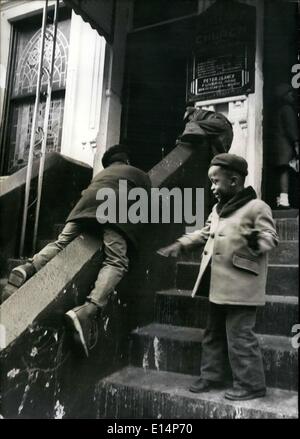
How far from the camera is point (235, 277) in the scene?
2.62 meters

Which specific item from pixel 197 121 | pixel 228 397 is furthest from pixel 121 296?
pixel 197 121

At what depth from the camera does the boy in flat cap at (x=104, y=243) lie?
2680 mm

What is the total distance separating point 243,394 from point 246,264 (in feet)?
2.62

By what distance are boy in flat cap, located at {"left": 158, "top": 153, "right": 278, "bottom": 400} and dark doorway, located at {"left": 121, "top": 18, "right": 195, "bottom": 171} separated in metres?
3.81

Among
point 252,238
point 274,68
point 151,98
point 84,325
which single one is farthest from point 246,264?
point 151,98

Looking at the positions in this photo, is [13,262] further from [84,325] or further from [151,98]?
[151,98]

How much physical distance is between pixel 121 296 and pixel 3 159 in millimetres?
5045

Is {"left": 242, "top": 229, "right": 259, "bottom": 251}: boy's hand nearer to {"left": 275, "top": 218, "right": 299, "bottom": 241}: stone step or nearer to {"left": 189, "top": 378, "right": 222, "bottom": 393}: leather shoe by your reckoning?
{"left": 189, "top": 378, "right": 222, "bottom": 393}: leather shoe

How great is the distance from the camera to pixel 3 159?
7238 millimetres

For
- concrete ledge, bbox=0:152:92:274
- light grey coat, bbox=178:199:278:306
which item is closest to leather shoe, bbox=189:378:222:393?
light grey coat, bbox=178:199:278:306

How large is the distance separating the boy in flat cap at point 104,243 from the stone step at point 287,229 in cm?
148

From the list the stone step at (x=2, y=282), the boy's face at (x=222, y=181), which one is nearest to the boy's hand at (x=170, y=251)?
the boy's face at (x=222, y=181)

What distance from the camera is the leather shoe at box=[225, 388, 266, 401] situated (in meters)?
2.46
